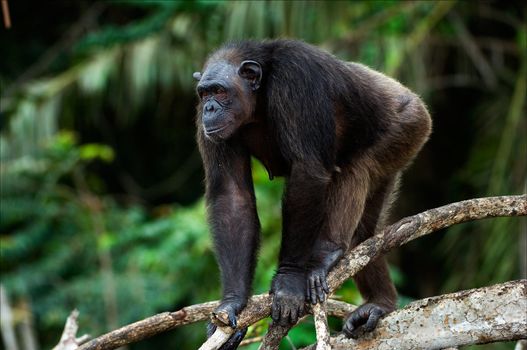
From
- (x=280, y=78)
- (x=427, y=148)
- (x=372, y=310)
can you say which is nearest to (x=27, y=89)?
(x=427, y=148)

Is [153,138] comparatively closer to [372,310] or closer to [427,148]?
[427,148]

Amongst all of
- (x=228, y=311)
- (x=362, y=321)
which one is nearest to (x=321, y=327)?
(x=228, y=311)

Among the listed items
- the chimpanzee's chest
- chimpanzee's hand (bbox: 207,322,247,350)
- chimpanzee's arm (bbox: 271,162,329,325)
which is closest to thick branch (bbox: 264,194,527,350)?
Result: chimpanzee's arm (bbox: 271,162,329,325)

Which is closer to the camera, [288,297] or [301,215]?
[288,297]

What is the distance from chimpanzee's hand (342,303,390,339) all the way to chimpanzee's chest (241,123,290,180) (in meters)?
1.20

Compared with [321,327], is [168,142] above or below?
below

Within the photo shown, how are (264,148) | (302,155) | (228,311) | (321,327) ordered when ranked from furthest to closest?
(264,148) < (302,155) < (228,311) < (321,327)

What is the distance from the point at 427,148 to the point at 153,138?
503cm

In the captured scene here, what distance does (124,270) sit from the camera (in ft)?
43.8

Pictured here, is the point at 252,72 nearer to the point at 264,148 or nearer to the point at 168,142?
the point at 264,148

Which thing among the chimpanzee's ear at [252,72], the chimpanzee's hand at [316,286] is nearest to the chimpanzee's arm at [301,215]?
the chimpanzee's hand at [316,286]

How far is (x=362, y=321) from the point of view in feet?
18.7

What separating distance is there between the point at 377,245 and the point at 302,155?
0.84 metres

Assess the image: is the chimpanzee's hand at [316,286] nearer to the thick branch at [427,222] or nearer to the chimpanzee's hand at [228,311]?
the thick branch at [427,222]
